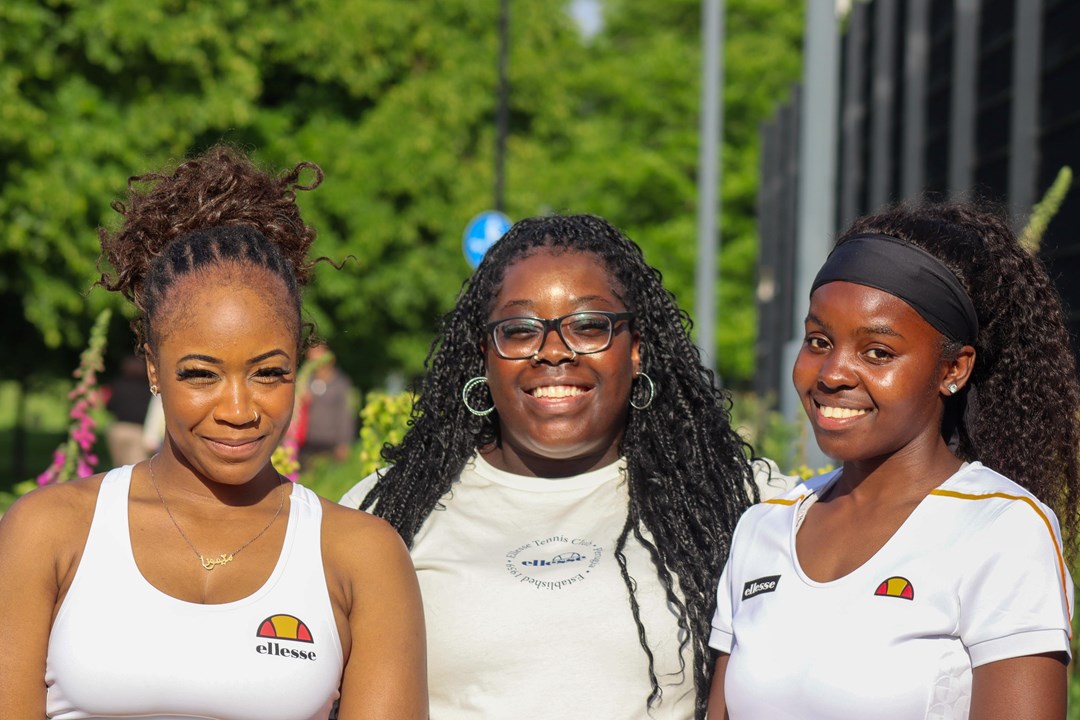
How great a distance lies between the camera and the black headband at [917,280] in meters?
2.87

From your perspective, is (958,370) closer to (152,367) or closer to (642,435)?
(642,435)

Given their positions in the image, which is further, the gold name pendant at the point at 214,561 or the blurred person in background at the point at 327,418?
the blurred person in background at the point at 327,418

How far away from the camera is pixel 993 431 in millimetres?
3029

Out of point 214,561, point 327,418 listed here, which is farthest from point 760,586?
point 327,418

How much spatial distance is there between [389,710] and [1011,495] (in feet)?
4.04

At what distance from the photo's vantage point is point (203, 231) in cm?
311

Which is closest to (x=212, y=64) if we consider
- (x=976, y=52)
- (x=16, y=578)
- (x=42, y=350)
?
(x=42, y=350)

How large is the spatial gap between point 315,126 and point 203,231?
14841 mm

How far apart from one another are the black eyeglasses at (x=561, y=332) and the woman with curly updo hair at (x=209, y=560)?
2.42 ft

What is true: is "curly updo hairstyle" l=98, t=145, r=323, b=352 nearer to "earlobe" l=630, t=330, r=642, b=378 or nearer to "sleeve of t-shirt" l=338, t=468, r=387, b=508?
"sleeve of t-shirt" l=338, t=468, r=387, b=508

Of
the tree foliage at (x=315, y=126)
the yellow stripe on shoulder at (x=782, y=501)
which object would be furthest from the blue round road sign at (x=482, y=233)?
the yellow stripe on shoulder at (x=782, y=501)

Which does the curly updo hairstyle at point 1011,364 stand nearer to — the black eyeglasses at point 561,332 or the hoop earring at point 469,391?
the black eyeglasses at point 561,332

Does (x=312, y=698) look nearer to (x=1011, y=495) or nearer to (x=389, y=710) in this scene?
(x=389, y=710)

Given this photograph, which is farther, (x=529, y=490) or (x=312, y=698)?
(x=529, y=490)
